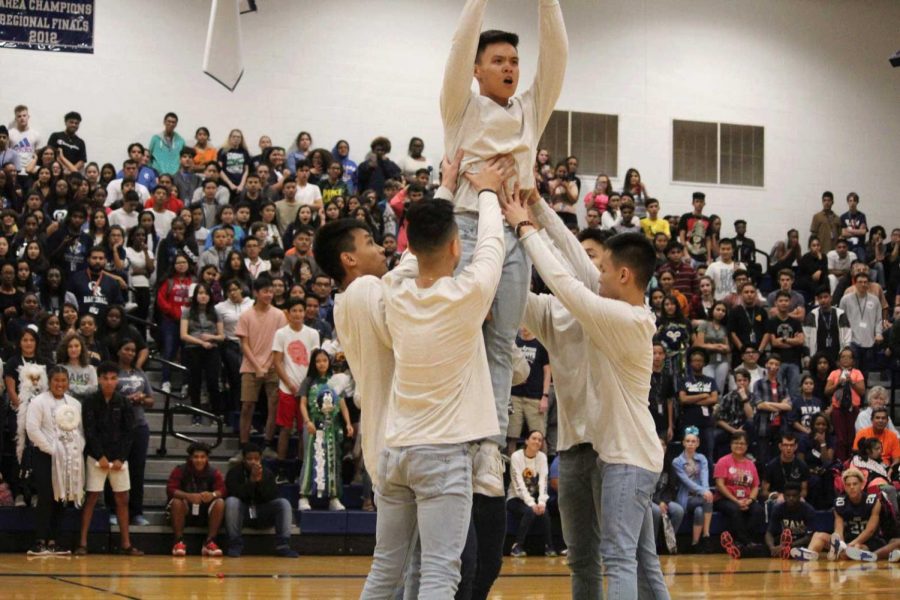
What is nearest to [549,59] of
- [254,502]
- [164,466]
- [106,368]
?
[106,368]

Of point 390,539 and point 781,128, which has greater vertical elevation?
point 781,128

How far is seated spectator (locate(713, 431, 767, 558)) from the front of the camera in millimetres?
14664

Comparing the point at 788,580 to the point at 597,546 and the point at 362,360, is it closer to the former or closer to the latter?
the point at 597,546

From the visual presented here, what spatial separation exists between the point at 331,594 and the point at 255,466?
3762 mm

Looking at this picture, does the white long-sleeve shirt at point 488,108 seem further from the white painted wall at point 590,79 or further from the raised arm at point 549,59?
the white painted wall at point 590,79

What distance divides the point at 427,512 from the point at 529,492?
28.6 feet

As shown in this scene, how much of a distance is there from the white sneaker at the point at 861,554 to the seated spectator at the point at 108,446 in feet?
24.4

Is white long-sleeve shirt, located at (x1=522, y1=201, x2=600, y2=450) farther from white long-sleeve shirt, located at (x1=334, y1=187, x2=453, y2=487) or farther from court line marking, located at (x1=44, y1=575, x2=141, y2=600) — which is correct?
court line marking, located at (x1=44, y1=575, x2=141, y2=600)

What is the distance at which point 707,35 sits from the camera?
80.4 feet

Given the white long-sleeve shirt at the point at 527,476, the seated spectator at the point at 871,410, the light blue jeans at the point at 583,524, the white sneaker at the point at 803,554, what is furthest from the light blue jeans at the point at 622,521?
the seated spectator at the point at 871,410

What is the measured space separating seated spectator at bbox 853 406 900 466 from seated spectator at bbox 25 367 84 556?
898 centimetres

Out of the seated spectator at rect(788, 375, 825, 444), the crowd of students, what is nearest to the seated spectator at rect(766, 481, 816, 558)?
the crowd of students

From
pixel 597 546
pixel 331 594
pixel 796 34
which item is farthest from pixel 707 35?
pixel 597 546

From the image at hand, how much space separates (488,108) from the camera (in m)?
5.61
